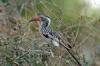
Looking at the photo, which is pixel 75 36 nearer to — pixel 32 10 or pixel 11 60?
pixel 11 60

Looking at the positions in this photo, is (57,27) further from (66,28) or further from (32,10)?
(32,10)

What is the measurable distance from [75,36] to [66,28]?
0.87 feet

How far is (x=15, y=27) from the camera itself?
878cm

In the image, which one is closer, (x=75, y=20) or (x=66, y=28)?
(x=66, y=28)

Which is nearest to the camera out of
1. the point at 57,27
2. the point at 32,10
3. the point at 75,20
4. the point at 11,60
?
the point at 11,60

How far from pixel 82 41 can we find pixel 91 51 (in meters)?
0.59

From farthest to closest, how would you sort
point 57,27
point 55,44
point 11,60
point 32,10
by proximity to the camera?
point 32,10, point 57,27, point 55,44, point 11,60

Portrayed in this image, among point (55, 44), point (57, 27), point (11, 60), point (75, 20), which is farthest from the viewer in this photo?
point (75, 20)

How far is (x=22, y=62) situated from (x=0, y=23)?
76.9 inches

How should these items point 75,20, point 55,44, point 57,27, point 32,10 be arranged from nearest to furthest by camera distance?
point 55,44 → point 57,27 → point 75,20 → point 32,10

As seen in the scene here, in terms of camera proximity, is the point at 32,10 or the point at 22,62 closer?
the point at 22,62

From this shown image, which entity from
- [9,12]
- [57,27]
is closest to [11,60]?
[57,27]

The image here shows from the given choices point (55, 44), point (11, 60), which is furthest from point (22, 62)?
point (55, 44)

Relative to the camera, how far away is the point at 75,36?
341 inches
